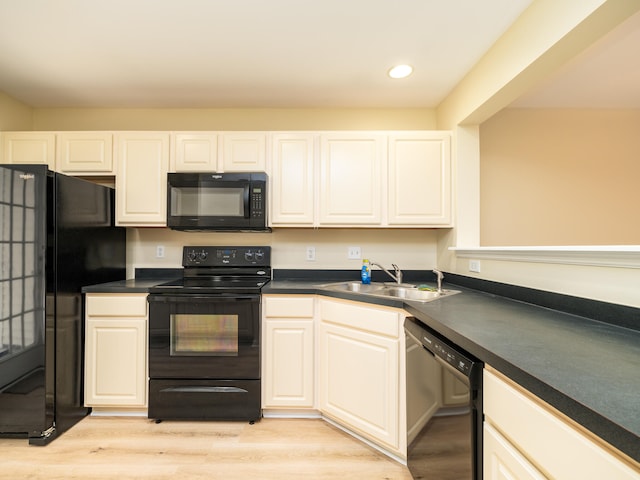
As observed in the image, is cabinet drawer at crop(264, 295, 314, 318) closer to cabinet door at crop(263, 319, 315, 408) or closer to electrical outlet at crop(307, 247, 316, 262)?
cabinet door at crop(263, 319, 315, 408)

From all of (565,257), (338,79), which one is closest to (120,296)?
(338,79)

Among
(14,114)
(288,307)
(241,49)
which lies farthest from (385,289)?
(14,114)

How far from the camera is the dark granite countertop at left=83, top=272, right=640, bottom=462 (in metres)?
0.58

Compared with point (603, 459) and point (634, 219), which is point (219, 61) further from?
point (634, 219)

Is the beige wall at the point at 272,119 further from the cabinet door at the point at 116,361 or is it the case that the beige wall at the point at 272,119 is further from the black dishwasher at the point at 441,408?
the black dishwasher at the point at 441,408

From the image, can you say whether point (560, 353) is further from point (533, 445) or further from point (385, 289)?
point (385, 289)

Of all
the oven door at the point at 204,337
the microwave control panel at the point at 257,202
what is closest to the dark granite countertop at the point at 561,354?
the oven door at the point at 204,337

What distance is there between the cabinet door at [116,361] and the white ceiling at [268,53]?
5.55 feet

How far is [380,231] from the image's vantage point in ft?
8.48

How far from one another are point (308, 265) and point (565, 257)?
1.72m

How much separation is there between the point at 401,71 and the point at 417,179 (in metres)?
0.74

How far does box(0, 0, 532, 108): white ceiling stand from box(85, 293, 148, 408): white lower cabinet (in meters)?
1.53

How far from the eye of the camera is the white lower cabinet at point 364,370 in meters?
1.64

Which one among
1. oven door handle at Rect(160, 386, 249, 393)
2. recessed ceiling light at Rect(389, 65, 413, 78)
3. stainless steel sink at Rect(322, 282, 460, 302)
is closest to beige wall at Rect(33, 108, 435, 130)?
recessed ceiling light at Rect(389, 65, 413, 78)
